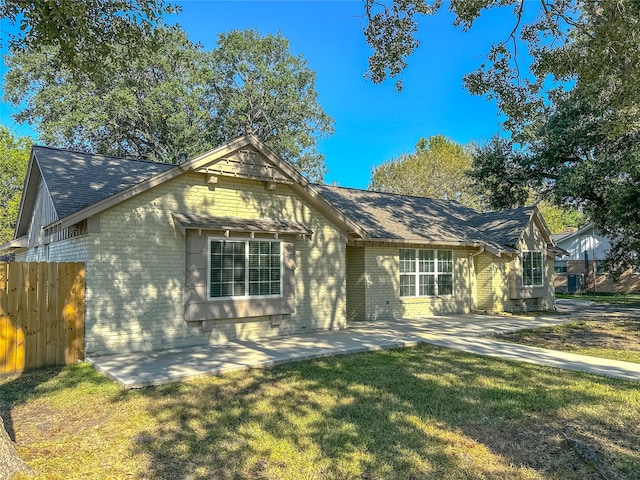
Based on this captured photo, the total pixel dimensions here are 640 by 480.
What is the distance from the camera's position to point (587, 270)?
3500cm

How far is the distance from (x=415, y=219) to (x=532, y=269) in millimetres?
5708

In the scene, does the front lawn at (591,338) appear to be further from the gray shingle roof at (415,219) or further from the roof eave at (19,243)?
the roof eave at (19,243)

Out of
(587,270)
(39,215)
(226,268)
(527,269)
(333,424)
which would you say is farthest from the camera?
(587,270)

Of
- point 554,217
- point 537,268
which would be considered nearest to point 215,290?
point 537,268

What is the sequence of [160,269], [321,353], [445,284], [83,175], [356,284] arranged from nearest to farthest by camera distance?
[321,353], [160,269], [83,175], [356,284], [445,284]

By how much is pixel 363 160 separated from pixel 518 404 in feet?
125

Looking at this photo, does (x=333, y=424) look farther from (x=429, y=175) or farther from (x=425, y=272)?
(x=429, y=175)

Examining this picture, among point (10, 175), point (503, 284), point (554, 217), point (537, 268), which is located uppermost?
point (10, 175)

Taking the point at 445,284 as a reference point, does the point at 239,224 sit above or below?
above

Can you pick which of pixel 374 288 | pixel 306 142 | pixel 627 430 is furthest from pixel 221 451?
pixel 306 142

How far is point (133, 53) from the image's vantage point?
814 centimetres

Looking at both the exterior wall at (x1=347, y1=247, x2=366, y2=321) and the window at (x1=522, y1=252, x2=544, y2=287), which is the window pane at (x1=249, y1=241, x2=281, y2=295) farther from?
the window at (x1=522, y1=252, x2=544, y2=287)

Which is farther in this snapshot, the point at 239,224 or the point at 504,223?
the point at 504,223

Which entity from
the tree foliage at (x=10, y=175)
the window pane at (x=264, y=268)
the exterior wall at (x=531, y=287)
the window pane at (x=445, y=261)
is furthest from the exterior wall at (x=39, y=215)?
the tree foliage at (x=10, y=175)
